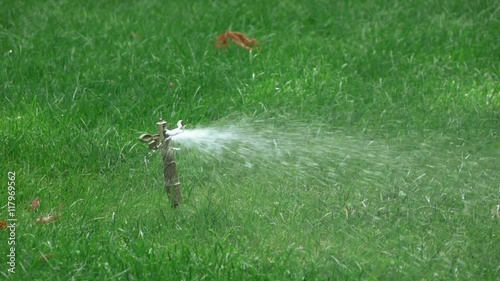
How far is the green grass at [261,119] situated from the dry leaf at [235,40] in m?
0.07

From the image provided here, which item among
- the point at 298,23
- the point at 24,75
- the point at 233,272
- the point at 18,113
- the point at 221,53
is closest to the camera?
the point at 233,272

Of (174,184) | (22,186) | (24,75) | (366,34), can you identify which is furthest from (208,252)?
(366,34)

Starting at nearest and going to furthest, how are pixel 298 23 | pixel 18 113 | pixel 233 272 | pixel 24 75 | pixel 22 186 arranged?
1. pixel 233 272
2. pixel 22 186
3. pixel 18 113
4. pixel 24 75
5. pixel 298 23

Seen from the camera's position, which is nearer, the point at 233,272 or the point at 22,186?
the point at 233,272

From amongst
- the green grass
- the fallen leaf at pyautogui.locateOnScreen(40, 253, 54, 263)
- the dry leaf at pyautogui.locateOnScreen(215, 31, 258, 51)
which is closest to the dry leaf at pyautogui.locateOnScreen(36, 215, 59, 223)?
the green grass

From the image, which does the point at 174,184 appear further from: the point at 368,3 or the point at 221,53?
the point at 368,3

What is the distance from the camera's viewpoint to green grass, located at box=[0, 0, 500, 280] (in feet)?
12.2

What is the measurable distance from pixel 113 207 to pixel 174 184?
0.31 m

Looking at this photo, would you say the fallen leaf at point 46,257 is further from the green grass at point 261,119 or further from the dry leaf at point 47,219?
the dry leaf at point 47,219

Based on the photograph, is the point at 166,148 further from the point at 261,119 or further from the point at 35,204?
the point at 261,119

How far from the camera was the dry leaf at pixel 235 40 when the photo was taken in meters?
6.09

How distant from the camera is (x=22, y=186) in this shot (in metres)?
4.35

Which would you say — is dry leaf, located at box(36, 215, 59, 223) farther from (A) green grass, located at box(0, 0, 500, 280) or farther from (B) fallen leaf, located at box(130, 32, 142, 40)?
(B) fallen leaf, located at box(130, 32, 142, 40)

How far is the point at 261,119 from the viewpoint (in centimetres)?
511
